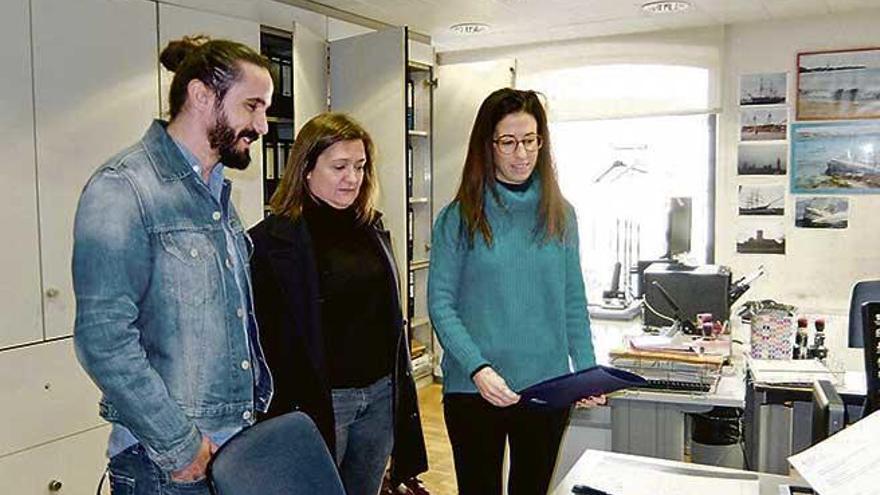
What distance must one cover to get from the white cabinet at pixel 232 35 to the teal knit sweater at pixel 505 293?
1.51 m

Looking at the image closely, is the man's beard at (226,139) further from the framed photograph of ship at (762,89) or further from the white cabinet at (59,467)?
the framed photograph of ship at (762,89)

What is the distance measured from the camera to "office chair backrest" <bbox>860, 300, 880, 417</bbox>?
1.18 m

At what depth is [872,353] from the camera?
3.88 ft

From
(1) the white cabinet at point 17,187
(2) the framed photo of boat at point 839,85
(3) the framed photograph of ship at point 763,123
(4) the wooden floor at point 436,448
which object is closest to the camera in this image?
(1) the white cabinet at point 17,187

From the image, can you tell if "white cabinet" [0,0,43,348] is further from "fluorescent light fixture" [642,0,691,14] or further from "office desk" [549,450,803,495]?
"fluorescent light fixture" [642,0,691,14]

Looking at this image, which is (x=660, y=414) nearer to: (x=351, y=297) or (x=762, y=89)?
(x=351, y=297)

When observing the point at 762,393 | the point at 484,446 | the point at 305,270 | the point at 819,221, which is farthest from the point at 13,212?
the point at 819,221

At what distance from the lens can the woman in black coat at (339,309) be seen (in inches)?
75.3

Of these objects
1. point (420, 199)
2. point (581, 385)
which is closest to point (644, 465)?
point (581, 385)

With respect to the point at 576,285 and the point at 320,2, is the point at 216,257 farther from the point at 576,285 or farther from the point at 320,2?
the point at 320,2

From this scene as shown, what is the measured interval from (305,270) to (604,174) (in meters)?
3.74

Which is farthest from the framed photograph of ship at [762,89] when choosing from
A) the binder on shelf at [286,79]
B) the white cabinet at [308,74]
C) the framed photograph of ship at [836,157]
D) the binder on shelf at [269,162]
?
the binder on shelf at [269,162]

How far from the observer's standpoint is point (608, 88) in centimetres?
512

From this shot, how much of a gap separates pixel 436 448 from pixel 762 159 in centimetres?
269
